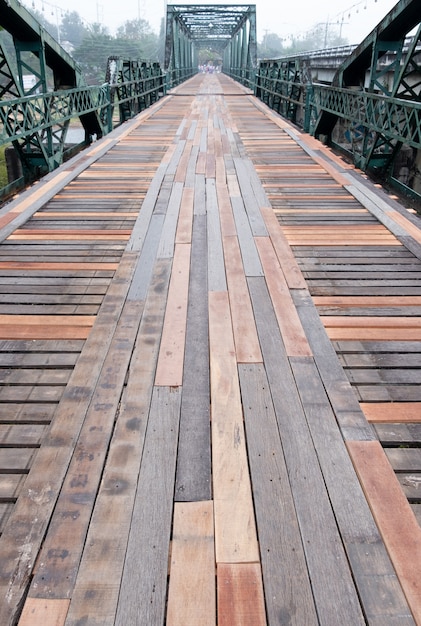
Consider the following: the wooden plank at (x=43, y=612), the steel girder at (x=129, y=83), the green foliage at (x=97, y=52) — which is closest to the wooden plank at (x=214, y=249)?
the wooden plank at (x=43, y=612)

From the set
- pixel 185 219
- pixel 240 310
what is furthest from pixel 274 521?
pixel 185 219

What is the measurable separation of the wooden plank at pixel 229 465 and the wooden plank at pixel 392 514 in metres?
0.49

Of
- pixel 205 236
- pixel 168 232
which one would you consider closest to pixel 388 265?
pixel 205 236

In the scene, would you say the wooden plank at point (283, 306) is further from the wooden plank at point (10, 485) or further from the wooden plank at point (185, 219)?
the wooden plank at point (10, 485)

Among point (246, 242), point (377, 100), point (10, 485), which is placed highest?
point (377, 100)

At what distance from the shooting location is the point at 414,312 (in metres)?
3.21

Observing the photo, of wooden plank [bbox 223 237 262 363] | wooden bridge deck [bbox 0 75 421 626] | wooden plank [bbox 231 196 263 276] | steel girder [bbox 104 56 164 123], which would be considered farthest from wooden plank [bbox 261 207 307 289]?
steel girder [bbox 104 56 164 123]

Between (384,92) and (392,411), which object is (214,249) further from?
(384,92)

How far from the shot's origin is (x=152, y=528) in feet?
5.76

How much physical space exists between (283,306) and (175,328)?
792 mm

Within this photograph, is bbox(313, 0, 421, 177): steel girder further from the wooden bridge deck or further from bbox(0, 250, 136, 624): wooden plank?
bbox(0, 250, 136, 624): wooden plank

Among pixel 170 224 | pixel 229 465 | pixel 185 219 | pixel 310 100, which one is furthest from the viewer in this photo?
pixel 310 100

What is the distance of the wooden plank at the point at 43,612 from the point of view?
4.80 ft

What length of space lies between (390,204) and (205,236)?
2.39 metres
